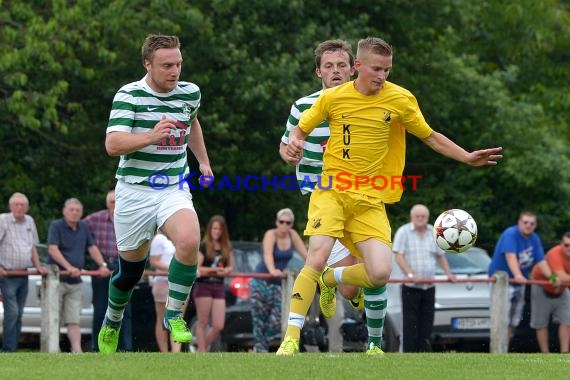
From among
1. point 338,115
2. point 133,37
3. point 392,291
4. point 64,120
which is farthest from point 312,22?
point 338,115

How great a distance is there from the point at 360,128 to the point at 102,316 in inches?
249

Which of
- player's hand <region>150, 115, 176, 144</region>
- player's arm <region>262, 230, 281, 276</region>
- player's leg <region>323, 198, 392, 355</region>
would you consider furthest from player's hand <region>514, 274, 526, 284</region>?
player's hand <region>150, 115, 176, 144</region>

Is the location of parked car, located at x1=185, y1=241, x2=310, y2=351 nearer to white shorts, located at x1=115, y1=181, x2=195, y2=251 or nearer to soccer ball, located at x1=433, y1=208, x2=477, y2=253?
soccer ball, located at x1=433, y1=208, x2=477, y2=253

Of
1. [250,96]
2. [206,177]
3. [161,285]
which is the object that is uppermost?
[250,96]

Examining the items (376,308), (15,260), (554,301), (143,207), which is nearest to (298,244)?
(554,301)

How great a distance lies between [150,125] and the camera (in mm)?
9758

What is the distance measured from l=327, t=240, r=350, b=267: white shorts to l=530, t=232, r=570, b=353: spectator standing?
654cm

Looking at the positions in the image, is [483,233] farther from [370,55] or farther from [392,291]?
[370,55]

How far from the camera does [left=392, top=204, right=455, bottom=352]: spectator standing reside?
15445mm

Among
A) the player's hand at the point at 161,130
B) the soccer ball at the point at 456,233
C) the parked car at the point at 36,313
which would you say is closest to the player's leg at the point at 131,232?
the player's hand at the point at 161,130

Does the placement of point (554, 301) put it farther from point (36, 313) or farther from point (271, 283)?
point (36, 313)

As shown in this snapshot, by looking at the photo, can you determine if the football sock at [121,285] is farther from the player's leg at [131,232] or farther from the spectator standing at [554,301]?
the spectator standing at [554,301]

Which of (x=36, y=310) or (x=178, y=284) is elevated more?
(x=178, y=284)

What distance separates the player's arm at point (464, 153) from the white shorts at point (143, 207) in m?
1.93
